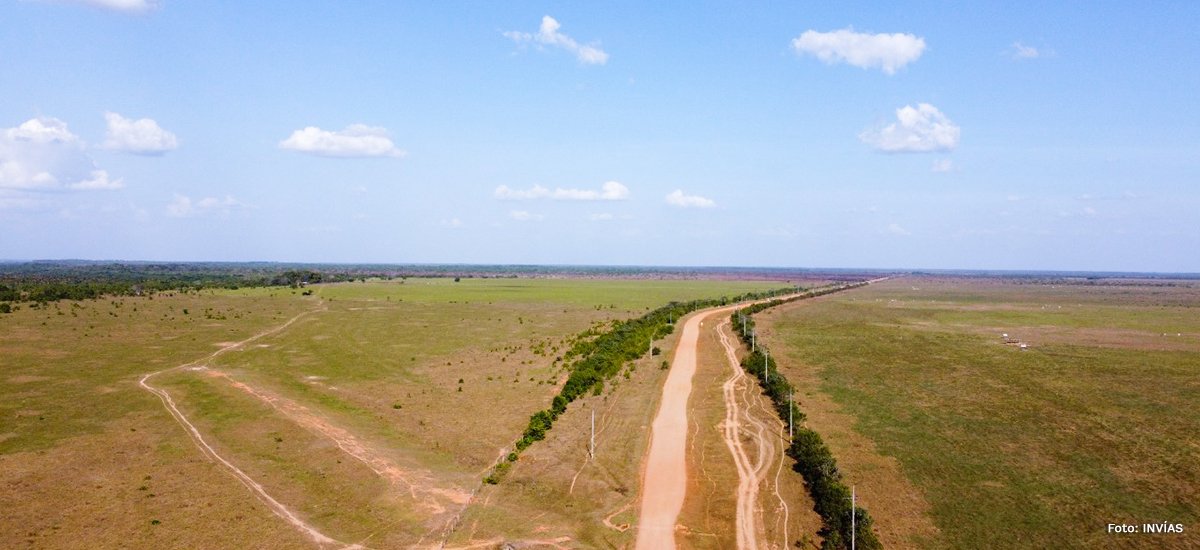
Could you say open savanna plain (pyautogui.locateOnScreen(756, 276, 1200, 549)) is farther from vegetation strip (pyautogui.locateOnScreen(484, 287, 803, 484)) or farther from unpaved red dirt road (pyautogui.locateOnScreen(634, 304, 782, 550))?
vegetation strip (pyautogui.locateOnScreen(484, 287, 803, 484))

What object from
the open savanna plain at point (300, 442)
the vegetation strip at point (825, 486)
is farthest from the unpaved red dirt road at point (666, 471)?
the vegetation strip at point (825, 486)

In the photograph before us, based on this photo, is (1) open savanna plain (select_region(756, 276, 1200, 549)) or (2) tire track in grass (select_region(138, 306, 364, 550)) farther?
(1) open savanna plain (select_region(756, 276, 1200, 549))

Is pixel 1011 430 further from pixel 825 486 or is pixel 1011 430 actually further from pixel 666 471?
pixel 666 471

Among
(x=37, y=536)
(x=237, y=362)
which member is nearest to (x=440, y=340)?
(x=237, y=362)

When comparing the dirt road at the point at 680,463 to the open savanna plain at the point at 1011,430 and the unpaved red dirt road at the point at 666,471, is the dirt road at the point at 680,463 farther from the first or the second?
the open savanna plain at the point at 1011,430

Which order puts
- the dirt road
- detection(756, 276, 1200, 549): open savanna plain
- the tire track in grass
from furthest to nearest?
detection(756, 276, 1200, 549): open savanna plain < the dirt road < the tire track in grass

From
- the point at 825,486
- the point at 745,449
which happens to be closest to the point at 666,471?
the point at 745,449

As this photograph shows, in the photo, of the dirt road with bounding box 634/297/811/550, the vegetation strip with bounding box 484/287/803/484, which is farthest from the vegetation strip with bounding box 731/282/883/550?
the vegetation strip with bounding box 484/287/803/484
